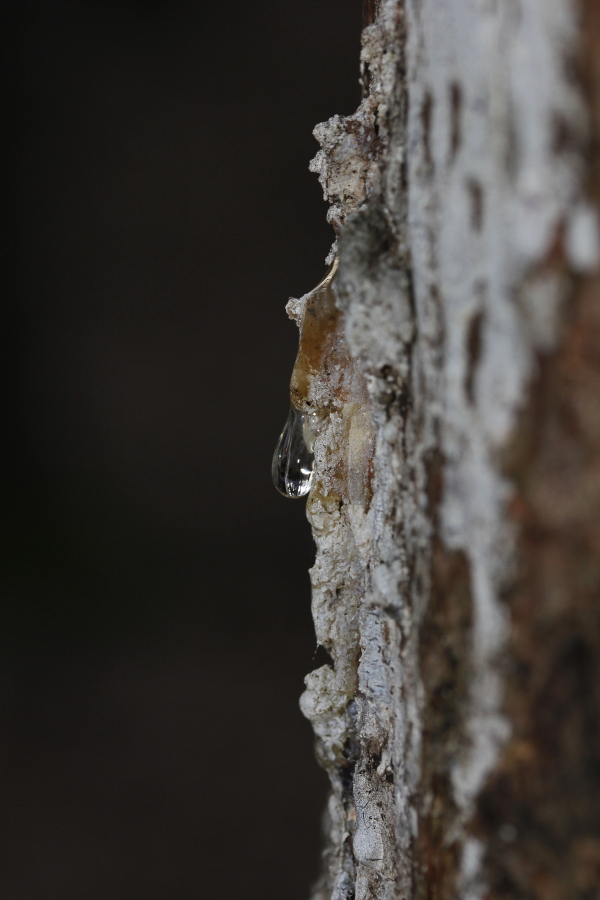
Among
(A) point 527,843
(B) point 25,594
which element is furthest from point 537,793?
(B) point 25,594

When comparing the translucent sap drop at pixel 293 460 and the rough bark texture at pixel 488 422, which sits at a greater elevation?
the translucent sap drop at pixel 293 460

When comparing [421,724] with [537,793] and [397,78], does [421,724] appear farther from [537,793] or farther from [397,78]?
[397,78]

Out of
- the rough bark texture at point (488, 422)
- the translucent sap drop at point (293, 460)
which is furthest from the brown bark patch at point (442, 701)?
the translucent sap drop at point (293, 460)

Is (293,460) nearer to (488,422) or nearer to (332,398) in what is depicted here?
(332,398)

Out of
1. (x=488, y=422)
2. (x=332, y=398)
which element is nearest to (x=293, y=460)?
(x=332, y=398)

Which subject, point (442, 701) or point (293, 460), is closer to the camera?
point (442, 701)

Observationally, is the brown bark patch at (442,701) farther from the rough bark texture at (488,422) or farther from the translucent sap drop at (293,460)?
the translucent sap drop at (293,460)

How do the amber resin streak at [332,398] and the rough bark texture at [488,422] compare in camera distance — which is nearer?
the rough bark texture at [488,422]

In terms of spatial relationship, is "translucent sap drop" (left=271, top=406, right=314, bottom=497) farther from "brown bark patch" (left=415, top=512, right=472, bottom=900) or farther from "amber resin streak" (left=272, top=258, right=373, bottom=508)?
"brown bark patch" (left=415, top=512, right=472, bottom=900)
